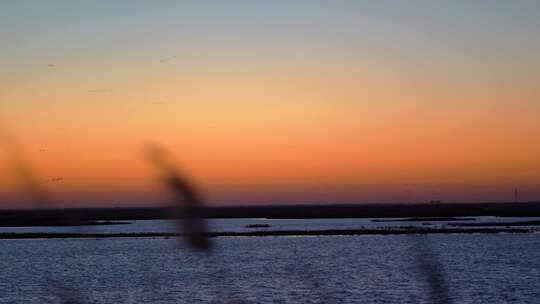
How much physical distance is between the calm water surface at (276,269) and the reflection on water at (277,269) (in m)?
0.05

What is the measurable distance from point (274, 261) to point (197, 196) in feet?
145

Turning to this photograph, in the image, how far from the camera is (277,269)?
4038cm

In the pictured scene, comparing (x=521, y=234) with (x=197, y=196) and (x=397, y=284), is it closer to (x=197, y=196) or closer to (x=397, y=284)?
(x=397, y=284)

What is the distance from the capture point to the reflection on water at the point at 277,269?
30.4m

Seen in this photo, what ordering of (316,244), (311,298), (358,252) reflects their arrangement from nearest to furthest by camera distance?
(311,298), (358,252), (316,244)

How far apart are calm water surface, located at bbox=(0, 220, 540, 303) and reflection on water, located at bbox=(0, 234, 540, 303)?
5cm

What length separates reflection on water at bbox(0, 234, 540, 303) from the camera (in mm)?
30422

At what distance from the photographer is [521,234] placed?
66.4 m

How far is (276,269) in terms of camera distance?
40500mm

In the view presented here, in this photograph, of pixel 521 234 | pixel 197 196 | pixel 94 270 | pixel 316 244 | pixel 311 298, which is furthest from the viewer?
pixel 521 234

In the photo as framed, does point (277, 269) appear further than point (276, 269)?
No

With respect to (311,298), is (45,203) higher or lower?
higher

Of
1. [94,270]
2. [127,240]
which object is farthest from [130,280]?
[127,240]

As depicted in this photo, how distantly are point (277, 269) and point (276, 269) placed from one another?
135mm
